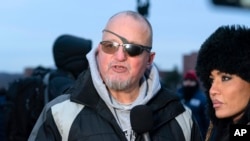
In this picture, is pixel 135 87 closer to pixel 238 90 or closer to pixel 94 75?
pixel 94 75

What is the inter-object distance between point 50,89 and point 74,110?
6.38ft

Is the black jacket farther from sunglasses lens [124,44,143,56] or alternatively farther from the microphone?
sunglasses lens [124,44,143,56]

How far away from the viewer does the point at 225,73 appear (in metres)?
3.17

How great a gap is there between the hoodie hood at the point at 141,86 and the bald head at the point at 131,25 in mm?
201

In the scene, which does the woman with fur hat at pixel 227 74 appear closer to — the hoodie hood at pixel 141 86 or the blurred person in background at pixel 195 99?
the hoodie hood at pixel 141 86

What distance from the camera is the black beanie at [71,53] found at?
207 inches

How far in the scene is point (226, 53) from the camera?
320cm

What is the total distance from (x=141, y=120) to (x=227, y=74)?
52 cm

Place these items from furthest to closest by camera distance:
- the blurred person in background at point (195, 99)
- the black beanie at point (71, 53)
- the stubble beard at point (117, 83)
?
1. the blurred person in background at point (195, 99)
2. the black beanie at point (71, 53)
3. the stubble beard at point (117, 83)

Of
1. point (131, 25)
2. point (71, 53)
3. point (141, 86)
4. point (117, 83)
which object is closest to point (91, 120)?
point (117, 83)

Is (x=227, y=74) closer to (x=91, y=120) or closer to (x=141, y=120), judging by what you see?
(x=141, y=120)

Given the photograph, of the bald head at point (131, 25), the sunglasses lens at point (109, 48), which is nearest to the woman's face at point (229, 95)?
the bald head at point (131, 25)

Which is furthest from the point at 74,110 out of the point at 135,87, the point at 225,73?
the point at 225,73

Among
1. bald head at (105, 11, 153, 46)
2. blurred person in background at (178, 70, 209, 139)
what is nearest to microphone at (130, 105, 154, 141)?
bald head at (105, 11, 153, 46)
